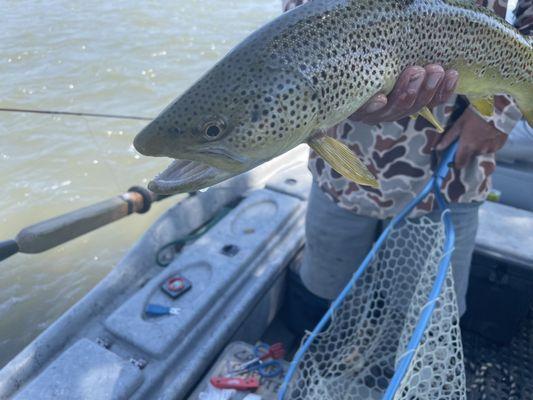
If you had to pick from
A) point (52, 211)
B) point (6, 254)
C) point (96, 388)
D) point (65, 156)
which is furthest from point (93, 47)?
point (96, 388)

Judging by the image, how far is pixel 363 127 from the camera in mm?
2201

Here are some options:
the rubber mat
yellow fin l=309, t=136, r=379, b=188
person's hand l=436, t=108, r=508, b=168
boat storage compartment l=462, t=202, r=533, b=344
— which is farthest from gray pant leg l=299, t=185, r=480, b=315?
yellow fin l=309, t=136, r=379, b=188

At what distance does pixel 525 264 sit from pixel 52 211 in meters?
5.13

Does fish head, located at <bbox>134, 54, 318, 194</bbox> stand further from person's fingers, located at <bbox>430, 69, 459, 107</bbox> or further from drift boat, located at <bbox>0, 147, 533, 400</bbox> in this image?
drift boat, located at <bbox>0, 147, 533, 400</bbox>

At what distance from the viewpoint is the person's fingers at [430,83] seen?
1756 millimetres

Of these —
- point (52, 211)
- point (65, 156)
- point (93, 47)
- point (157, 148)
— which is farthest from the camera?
point (93, 47)

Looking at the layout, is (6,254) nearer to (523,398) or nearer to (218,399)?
(218,399)

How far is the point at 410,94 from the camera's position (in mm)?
1734

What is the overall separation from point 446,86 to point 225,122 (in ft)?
2.93

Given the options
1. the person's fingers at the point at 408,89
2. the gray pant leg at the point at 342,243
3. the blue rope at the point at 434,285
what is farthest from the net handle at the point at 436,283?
the person's fingers at the point at 408,89

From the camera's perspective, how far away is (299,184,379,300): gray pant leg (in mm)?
2473

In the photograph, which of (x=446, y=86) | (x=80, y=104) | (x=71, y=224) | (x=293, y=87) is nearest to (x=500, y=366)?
(x=446, y=86)

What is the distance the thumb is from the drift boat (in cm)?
108

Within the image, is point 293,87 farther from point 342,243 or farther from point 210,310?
point 210,310
